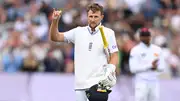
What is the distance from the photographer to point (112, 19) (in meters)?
18.2

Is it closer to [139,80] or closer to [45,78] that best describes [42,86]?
[45,78]

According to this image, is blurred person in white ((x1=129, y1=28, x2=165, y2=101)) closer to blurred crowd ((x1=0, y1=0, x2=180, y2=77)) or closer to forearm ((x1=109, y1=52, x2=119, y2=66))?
blurred crowd ((x1=0, y1=0, x2=180, y2=77))

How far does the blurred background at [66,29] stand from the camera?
16438 mm

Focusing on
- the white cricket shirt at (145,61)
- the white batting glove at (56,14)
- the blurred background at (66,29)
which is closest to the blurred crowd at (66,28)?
the blurred background at (66,29)

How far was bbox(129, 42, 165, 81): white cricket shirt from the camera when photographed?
12.8 metres

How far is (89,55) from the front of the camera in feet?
28.2

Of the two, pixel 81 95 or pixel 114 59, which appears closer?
pixel 114 59

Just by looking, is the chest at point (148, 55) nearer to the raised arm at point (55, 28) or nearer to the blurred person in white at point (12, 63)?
the raised arm at point (55, 28)

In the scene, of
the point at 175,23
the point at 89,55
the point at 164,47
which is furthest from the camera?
the point at 175,23

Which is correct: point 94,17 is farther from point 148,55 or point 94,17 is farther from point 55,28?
point 148,55

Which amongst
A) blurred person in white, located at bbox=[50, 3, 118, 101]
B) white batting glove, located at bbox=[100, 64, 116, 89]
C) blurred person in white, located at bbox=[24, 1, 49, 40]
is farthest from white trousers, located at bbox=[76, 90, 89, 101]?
blurred person in white, located at bbox=[24, 1, 49, 40]

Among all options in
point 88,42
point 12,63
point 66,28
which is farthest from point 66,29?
point 88,42

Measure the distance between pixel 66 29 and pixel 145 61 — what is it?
535cm

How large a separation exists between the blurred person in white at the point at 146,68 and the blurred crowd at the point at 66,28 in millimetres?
3241
